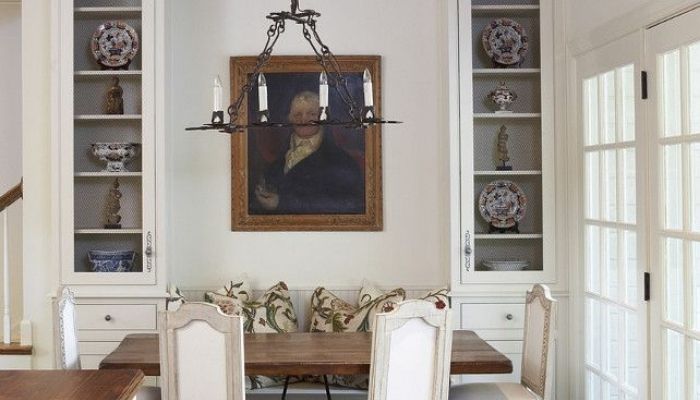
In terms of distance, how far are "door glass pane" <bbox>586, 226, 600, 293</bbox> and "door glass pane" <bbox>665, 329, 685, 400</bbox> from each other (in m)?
0.89

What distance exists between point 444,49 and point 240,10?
1.23m

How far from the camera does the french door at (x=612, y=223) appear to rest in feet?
Answer: 12.3

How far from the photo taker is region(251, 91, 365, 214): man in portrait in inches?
197

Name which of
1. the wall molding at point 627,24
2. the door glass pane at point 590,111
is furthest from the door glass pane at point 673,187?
the door glass pane at point 590,111

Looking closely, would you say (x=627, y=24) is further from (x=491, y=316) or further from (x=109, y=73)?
(x=109, y=73)

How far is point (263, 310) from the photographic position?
185 inches

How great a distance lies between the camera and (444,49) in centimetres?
487

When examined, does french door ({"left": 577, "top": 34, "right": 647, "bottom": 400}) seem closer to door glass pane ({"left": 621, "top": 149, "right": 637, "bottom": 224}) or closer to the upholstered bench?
door glass pane ({"left": 621, "top": 149, "right": 637, "bottom": 224})

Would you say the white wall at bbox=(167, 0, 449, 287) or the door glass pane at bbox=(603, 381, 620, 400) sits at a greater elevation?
the white wall at bbox=(167, 0, 449, 287)

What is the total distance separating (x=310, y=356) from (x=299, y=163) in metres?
1.67

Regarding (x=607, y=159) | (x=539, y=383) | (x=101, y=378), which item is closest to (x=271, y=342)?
(x=539, y=383)

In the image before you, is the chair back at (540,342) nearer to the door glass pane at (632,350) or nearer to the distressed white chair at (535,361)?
the distressed white chair at (535,361)

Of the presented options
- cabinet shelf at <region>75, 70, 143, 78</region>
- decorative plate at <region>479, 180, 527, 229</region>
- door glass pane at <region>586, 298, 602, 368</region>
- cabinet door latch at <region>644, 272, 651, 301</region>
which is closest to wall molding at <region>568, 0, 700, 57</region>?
decorative plate at <region>479, 180, 527, 229</region>

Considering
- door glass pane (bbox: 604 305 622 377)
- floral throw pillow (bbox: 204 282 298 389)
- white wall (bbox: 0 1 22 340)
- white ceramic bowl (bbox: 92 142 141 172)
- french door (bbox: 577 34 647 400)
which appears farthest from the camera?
white wall (bbox: 0 1 22 340)
